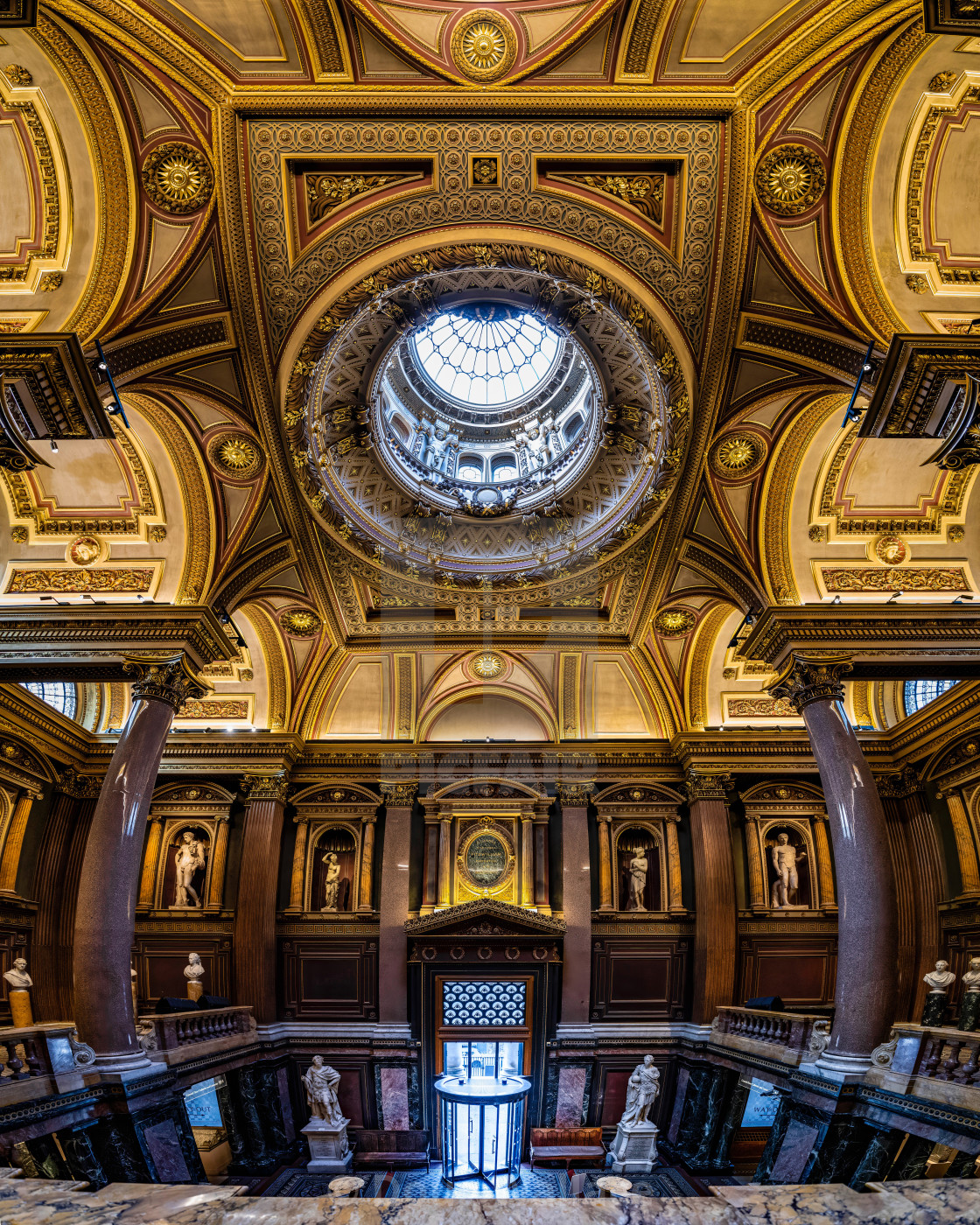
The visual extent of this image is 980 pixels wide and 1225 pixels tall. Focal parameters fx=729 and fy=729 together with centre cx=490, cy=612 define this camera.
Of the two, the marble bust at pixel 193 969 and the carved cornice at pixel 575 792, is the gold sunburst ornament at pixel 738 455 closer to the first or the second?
the carved cornice at pixel 575 792

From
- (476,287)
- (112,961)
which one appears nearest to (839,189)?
(476,287)

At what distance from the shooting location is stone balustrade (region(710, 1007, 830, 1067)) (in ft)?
34.9

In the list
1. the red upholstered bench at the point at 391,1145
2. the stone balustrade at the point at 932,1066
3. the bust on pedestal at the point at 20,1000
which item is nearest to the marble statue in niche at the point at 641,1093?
the red upholstered bench at the point at 391,1145

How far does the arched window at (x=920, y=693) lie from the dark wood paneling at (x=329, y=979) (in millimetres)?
13368

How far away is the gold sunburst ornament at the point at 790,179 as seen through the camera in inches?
345

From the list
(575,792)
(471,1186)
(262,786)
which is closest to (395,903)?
(262,786)

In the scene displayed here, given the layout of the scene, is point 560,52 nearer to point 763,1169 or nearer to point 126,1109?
point 126,1109

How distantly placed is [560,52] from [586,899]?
51.5 feet

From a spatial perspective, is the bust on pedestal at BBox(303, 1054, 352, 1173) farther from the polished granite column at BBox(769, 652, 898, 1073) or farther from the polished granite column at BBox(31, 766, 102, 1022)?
the polished granite column at BBox(769, 652, 898, 1073)

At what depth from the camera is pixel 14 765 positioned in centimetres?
1434

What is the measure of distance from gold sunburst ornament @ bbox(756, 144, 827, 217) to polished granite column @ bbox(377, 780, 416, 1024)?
1416 cm

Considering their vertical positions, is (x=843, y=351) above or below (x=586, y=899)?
above

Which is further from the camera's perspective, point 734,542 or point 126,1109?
point 734,542

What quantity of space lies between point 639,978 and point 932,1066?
30.0 ft
